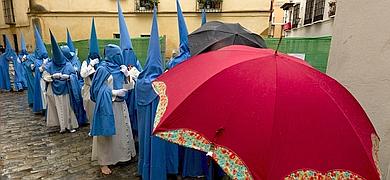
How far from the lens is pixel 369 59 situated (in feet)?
7.85

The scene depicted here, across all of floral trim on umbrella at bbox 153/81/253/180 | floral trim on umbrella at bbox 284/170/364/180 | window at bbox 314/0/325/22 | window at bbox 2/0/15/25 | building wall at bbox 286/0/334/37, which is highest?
window at bbox 2/0/15/25

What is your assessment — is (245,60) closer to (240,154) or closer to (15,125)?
(240,154)

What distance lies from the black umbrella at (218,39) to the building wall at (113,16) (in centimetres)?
1174

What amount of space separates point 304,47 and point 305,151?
209 inches

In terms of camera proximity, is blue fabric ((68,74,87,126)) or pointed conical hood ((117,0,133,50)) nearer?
pointed conical hood ((117,0,133,50))

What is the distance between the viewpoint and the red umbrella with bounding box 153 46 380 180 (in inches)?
47.3

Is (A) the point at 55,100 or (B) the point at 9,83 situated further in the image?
(B) the point at 9,83

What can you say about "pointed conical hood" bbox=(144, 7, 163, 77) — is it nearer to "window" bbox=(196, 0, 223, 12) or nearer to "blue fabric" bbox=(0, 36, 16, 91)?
"blue fabric" bbox=(0, 36, 16, 91)

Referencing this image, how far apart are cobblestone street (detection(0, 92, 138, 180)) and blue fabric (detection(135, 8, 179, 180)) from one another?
842 mm

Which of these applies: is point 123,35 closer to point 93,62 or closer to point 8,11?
point 93,62

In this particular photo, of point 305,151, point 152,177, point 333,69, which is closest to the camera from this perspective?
point 305,151

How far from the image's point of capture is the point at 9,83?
10719 millimetres

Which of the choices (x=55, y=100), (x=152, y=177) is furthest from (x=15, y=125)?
(x=152, y=177)

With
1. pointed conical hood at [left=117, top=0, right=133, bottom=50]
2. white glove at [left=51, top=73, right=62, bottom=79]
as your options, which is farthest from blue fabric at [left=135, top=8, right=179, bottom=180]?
white glove at [left=51, top=73, right=62, bottom=79]
